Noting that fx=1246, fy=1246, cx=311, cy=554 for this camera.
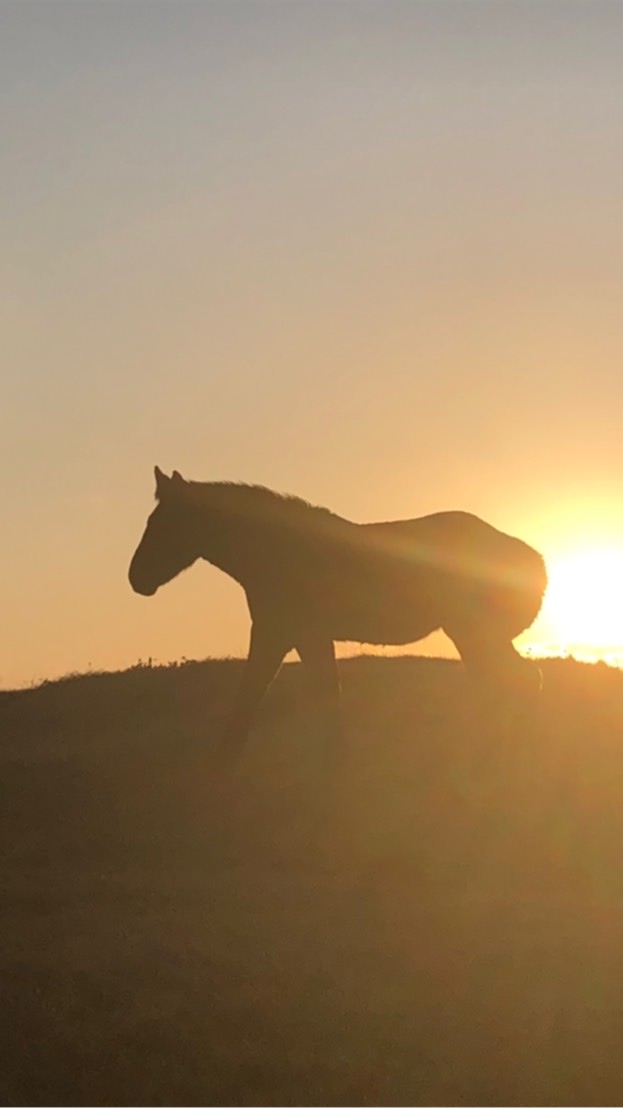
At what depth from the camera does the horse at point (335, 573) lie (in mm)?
13953

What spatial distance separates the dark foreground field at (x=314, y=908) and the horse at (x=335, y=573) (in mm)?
1077

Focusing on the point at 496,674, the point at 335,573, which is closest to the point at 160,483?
the point at 335,573

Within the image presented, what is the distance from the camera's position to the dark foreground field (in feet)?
25.5

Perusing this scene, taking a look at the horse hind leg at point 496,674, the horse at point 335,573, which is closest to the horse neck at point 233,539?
the horse at point 335,573

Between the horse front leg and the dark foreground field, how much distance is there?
0.36 m

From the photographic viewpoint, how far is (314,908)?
1009cm

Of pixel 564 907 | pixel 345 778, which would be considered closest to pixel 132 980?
pixel 564 907

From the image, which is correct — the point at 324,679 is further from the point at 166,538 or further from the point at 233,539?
the point at 166,538

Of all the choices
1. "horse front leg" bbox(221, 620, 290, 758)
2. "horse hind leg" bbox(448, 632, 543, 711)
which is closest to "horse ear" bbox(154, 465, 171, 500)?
"horse front leg" bbox(221, 620, 290, 758)

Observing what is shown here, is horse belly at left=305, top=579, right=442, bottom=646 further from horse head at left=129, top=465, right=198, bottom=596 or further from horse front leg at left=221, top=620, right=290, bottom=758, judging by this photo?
horse head at left=129, top=465, right=198, bottom=596

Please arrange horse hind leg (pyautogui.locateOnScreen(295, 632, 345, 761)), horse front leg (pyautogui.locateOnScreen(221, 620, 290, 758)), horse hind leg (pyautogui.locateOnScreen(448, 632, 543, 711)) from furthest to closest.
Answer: horse hind leg (pyautogui.locateOnScreen(448, 632, 543, 711)), horse hind leg (pyautogui.locateOnScreen(295, 632, 345, 761)), horse front leg (pyautogui.locateOnScreen(221, 620, 290, 758))

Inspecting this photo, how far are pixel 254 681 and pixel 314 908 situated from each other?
154 inches

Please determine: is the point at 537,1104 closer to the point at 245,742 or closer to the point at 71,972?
the point at 71,972

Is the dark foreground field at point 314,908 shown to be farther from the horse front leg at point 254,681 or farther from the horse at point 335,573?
the horse at point 335,573
